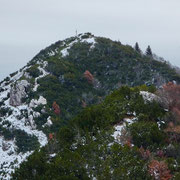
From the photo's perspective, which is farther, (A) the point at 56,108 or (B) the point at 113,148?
(A) the point at 56,108

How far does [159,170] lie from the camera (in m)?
17.9

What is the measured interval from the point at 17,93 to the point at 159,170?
1676 inches

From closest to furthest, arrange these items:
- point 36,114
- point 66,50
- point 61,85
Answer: point 36,114, point 61,85, point 66,50

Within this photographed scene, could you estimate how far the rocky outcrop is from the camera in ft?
188

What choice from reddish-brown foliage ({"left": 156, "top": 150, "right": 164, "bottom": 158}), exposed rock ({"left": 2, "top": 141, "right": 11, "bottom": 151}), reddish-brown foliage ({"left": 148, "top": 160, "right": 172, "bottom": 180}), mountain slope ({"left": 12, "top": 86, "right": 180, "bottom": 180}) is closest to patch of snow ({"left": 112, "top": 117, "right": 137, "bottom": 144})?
mountain slope ({"left": 12, "top": 86, "right": 180, "bottom": 180})

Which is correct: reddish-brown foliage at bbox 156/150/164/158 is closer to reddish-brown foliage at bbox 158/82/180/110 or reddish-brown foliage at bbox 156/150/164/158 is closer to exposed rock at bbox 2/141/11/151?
reddish-brown foliage at bbox 158/82/180/110

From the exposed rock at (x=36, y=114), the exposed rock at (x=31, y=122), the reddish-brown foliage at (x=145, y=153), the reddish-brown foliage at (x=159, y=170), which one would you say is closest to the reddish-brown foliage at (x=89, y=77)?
Answer: the exposed rock at (x=36, y=114)

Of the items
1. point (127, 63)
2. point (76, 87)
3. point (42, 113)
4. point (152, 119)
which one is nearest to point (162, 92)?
point (152, 119)

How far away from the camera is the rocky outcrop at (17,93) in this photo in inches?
2251

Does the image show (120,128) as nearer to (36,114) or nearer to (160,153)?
(160,153)

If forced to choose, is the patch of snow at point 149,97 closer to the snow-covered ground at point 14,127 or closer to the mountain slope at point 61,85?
the snow-covered ground at point 14,127

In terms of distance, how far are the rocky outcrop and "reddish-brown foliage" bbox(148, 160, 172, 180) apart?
4105cm

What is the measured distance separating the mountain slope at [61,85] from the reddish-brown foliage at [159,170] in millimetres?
23899

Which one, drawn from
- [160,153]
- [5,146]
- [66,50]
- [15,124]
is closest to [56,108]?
[15,124]
